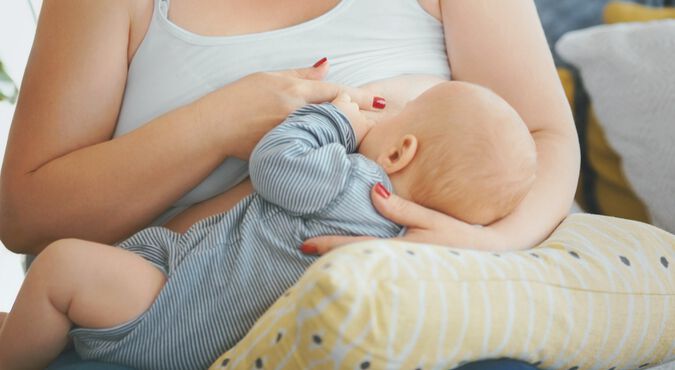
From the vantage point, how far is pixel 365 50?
1188 millimetres

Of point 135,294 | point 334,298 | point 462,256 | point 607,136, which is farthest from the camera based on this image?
point 607,136

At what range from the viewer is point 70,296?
2.91 ft

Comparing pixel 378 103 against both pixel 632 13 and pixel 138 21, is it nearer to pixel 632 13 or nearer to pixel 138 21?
pixel 138 21

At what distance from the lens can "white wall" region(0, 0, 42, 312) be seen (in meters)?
2.10

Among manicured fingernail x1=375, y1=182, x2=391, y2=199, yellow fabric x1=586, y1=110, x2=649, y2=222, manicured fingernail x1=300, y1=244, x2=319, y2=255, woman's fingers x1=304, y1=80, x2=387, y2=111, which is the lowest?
yellow fabric x1=586, y1=110, x2=649, y2=222

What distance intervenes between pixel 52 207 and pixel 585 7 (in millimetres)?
1660

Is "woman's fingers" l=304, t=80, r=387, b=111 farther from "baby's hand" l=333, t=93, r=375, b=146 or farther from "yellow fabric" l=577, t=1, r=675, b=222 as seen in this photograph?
"yellow fabric" l=577, t=1, r=675, b=222

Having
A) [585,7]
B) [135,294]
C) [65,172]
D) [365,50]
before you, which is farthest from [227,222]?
[585,7]

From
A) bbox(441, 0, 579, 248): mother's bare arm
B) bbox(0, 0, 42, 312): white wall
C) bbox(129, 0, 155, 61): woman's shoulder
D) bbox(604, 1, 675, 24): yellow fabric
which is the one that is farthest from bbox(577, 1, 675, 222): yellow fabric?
bbox(0, 0, 42, 312): white wall

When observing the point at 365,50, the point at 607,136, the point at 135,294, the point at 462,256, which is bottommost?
the point at 607,136

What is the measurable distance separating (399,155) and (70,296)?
0.49 metres

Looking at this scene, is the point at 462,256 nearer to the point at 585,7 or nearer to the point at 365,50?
the point at 365,50

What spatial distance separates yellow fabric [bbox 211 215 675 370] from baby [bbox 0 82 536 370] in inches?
4.5

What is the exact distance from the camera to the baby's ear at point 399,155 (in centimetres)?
95
